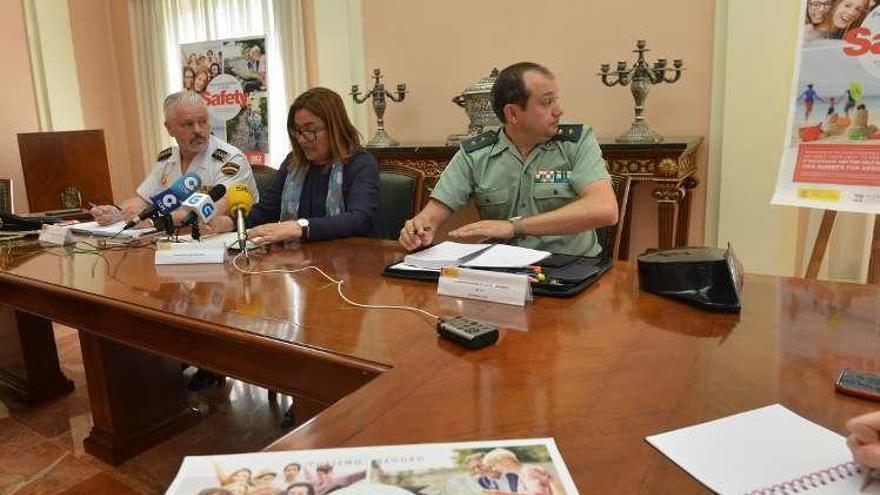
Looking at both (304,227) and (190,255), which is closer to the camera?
(190,255)

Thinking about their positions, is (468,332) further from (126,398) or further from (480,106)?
(480,106)

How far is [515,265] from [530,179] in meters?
0.71

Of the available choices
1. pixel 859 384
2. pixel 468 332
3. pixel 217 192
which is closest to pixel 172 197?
pixel 217 192

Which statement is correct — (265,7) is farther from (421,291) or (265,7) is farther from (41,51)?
(421,291)

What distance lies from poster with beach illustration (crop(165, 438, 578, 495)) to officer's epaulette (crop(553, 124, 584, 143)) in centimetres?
142

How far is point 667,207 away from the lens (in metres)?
2.46

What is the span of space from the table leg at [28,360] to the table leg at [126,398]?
59 cm

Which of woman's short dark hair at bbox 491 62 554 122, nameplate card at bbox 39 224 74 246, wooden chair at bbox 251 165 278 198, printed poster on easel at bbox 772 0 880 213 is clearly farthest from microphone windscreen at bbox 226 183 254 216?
printed poster on easel at bbox 772 0 880 213

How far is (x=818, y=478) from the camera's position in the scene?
651 mm

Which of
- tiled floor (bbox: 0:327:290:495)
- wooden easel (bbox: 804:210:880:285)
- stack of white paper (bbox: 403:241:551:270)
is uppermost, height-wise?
stack of white paper (bbox: 403:241:551:270)

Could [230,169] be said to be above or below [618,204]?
above

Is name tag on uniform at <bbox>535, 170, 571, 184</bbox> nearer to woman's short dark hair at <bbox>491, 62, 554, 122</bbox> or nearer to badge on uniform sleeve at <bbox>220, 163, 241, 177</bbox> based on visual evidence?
woman's short dark hair at <bbox>491, 62, 554, 122</bbox>

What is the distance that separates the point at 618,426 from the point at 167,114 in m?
2.37

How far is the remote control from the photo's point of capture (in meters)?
1.03
